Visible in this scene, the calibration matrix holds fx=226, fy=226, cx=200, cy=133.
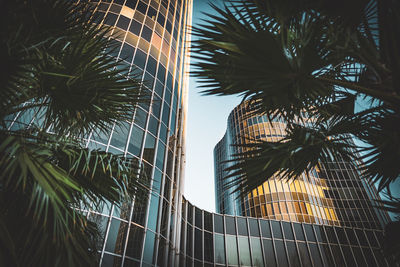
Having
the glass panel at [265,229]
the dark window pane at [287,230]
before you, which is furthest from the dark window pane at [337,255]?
the glass panel at [265,229]

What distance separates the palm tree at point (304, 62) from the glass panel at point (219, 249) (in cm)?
1264

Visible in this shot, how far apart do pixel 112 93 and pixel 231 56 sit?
5.92 ft

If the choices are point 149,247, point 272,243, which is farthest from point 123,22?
point 272,243

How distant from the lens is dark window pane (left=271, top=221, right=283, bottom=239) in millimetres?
15242

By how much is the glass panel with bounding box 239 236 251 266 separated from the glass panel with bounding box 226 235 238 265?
335mm

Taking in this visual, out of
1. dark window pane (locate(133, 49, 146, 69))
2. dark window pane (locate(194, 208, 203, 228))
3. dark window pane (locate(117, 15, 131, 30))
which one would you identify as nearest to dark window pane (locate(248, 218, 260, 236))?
dark window pane (locate(194, 208, 203, 228))

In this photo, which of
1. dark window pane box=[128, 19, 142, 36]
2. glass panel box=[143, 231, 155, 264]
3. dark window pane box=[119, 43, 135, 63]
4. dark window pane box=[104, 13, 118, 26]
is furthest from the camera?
dark window pane box=[128, 19, 142, 36]

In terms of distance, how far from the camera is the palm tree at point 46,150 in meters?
1.92

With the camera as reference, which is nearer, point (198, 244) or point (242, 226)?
point (198, 244)

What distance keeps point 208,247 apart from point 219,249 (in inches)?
30.4

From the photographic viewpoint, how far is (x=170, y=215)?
10086 mm

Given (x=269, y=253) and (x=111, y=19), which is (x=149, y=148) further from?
(x=269, y=253)

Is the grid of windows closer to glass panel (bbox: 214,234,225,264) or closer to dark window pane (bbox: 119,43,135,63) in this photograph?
glass panel (bbox: 214,234,225,264)

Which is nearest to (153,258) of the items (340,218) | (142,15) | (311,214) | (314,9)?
(314,9)
